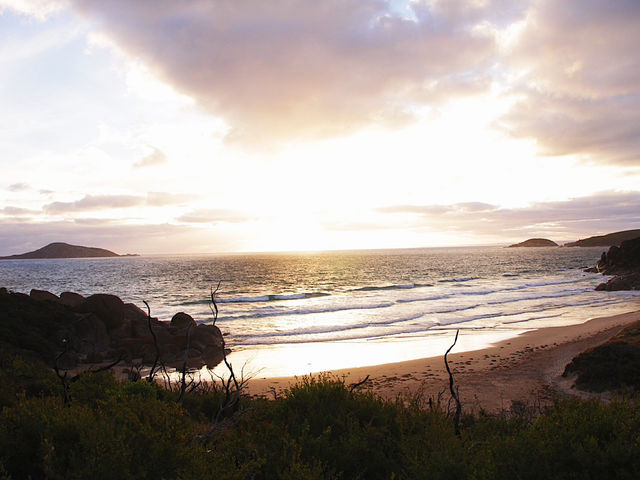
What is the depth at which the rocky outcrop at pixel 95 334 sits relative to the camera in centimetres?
1664

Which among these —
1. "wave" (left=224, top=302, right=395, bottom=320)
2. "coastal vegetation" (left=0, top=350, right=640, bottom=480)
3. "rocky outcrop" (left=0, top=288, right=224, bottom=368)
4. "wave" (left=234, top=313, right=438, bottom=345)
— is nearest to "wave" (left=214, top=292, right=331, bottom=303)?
"wave" (left=224, top=302, right=395, bottom=320)

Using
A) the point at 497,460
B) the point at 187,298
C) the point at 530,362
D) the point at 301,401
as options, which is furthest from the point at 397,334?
the point at 187,298

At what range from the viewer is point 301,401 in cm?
619

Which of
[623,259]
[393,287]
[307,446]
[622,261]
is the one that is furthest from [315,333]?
[623,259]

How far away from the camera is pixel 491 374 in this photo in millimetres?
13109

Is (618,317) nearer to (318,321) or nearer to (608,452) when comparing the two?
(318,321)

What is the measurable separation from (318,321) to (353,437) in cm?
2201

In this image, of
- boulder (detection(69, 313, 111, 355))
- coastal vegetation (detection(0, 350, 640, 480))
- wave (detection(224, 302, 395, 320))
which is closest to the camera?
coastal vegetation (detection(0, 350, 640, 480))

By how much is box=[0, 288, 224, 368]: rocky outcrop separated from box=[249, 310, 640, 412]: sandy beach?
19.1ft

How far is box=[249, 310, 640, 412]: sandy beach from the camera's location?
35.6ft

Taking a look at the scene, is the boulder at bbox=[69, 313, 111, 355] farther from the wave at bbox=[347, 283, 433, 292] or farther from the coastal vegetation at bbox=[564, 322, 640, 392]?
the wave at bbox=[347, 283, 433, 292]

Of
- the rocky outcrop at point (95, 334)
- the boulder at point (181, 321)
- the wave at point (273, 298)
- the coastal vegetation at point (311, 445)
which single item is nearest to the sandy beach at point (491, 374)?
the coastal vegetation at point (311, 445)

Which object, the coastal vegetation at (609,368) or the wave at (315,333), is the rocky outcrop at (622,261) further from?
the coastal vegetation at (609,368)

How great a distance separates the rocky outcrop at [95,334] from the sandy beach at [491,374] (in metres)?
5.81
